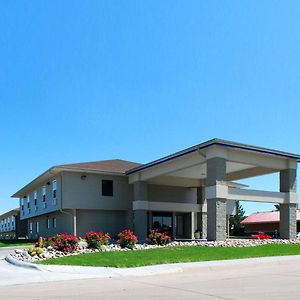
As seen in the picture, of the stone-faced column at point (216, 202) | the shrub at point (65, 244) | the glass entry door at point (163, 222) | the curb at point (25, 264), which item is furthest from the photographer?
the glass entry door at point (163, 222)

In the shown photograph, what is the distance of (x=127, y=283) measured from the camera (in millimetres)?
10906

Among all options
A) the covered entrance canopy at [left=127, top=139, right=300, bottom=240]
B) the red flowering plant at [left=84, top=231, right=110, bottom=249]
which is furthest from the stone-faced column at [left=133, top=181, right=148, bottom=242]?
the red flowering plant at [left=84, top=231, right=110, bottom=249]

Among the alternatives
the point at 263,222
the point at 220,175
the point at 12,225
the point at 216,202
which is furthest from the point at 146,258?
the point at 12,225

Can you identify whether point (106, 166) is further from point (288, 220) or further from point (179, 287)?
point (179, 287)

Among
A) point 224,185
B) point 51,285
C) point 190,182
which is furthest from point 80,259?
point 190,182

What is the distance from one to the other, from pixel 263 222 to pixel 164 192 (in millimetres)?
24382

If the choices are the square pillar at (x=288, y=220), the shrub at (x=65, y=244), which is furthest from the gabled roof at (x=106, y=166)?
the shrub at (x=65, y=244)

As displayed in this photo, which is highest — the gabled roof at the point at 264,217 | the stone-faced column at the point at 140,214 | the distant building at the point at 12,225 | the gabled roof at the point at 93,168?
the gabled roof at the point at 93,168

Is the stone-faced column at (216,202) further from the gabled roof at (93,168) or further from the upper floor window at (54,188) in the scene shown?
the upper floor window at (54,188)

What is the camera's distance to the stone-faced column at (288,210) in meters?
27.9

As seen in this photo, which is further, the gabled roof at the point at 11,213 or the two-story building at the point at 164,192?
the gabled roof at the point at 11,213

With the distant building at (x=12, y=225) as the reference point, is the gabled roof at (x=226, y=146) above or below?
above

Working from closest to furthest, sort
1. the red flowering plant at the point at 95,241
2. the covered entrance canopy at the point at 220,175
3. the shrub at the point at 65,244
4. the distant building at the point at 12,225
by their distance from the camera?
the shrub at the point at 65,244
the red flowering plant at the point at 95,241
the covered entrance canopy at the point at 220,175
the distant building at the point at 12,225

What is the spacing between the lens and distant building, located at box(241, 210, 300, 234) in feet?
183
